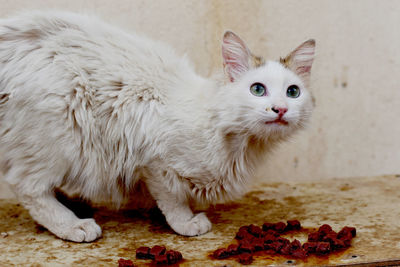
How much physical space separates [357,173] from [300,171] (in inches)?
14.2

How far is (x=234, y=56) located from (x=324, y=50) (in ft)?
3.56

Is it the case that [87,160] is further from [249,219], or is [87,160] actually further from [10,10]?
[10,10]

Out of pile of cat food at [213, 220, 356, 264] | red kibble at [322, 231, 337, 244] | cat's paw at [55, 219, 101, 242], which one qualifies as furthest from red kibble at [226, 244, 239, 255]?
cat's paw at [55, 219, 101, 242]

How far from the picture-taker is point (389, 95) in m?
3.11

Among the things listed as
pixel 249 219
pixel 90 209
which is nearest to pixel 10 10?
pixel 90 209

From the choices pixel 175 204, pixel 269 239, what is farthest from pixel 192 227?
pixel 269 239

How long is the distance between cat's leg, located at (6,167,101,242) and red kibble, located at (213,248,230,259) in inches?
20.4

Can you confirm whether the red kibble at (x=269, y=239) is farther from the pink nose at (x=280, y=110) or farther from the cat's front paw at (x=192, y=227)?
the pink nose at (x=280, y=110)

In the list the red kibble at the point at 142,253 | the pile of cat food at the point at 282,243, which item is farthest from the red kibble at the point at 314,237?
the red kibble at the point at 142,253

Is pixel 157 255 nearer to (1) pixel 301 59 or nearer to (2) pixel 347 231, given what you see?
(2) pixel 347 231

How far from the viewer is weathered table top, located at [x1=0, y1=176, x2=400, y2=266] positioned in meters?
1.89

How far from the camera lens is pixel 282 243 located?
195 cm

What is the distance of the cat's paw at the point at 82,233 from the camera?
209cm

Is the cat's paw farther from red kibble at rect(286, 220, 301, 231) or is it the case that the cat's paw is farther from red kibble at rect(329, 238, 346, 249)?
red kibble at rect(329, 238, 346, 249)
